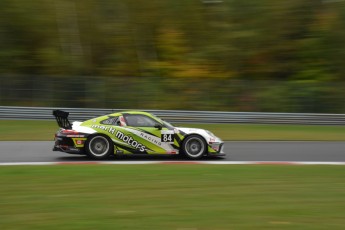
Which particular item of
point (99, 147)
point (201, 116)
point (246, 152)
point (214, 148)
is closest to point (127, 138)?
A: point (99, 147)

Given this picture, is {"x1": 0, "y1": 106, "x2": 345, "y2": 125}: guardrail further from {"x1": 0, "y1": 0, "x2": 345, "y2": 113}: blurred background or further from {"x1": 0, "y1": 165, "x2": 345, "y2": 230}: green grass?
{"x1": 0, "y1": 165, "x2": 345, "y2": 230}: green grass

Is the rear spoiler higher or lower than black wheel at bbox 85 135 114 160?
higher

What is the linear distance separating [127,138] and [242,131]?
32.0ft

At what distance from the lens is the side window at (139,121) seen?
13.4 m

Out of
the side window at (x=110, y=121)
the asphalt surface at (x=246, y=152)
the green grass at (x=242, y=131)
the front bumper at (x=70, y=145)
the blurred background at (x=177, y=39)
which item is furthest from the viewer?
the blurred background at (x=177, y=39)

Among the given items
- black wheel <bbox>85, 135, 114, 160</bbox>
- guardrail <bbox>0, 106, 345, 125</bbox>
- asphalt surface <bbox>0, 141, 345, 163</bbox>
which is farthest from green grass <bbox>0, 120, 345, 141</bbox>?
black wheel <bbox>85, 135, 114, 160</bbox>

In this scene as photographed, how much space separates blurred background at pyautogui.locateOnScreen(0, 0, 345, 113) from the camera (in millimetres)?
33281

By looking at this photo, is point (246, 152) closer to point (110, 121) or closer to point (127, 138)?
point (127, 138)

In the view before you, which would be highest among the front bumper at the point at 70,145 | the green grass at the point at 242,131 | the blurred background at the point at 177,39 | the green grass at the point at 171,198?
the blurred background at the point at 177,39

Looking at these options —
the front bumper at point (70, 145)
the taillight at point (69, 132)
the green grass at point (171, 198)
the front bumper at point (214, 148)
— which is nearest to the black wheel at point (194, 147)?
the front bumper at point (214, 148)

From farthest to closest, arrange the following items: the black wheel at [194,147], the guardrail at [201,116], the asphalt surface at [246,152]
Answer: the guardrail at [201,116] → the asphalt surface at [246,152] → the black wheel at [194,147]

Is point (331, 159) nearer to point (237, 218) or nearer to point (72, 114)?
point (237, 218)

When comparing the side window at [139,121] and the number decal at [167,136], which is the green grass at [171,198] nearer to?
the number decal at [167,136]

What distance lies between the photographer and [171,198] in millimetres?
7750
